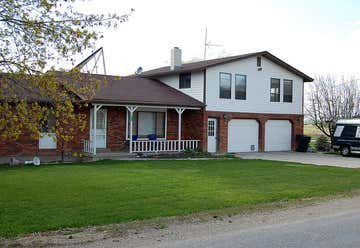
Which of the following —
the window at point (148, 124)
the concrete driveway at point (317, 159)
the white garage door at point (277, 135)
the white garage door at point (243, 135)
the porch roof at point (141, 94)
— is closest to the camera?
the concrete driveway at point (317, 159)

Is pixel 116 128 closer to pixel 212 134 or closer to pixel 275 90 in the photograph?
pixel 212 134

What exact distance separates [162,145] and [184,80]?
473 cm

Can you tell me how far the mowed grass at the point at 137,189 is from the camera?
8.56 m

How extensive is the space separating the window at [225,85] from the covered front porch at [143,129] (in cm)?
178

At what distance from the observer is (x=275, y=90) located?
28.4m

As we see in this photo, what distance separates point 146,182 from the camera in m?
13.0

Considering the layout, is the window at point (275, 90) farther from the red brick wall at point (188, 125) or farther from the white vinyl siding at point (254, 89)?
the red brick wall at point (188, 125)

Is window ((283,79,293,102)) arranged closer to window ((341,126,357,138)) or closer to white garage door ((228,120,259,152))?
white garage door ((228,120,259,152))

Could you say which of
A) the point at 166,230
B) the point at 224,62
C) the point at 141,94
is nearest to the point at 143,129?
the point at 141,94

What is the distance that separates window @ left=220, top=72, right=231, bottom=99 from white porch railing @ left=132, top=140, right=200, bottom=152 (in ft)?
10.3

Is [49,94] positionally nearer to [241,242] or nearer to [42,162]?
[241,242]

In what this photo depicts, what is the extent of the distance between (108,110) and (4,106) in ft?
51.4

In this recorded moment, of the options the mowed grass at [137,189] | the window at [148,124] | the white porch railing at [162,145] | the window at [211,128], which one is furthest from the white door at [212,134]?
the mowed grass at [137,189]

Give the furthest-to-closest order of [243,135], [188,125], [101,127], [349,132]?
[243,135] < [349,132] < [188,125] < [101,127]
